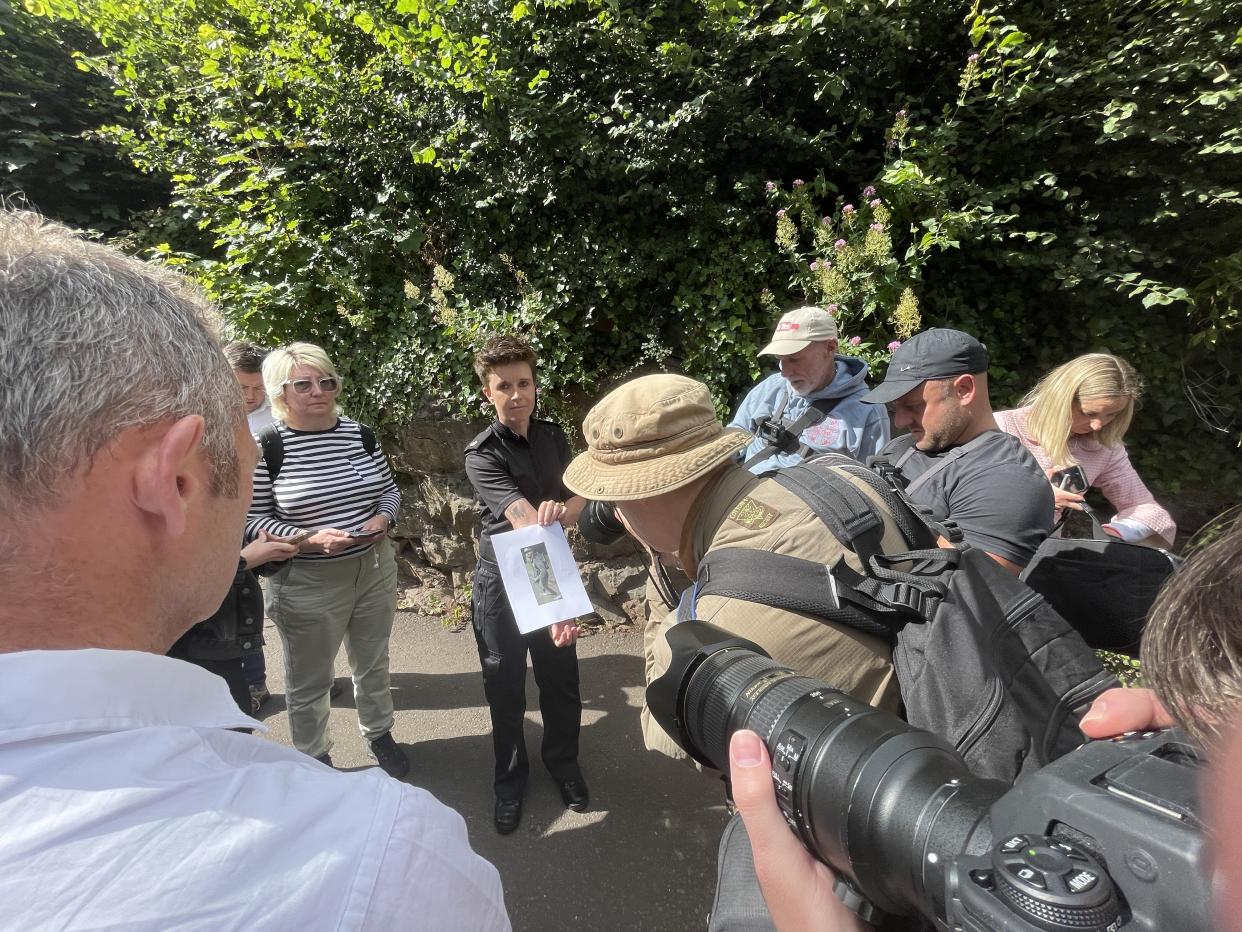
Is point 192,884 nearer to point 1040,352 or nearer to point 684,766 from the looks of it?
point 684,766

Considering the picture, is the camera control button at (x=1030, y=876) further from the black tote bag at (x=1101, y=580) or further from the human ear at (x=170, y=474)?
the black tote bag at (x=1101, y=580)

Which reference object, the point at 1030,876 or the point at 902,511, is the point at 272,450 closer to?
the point at 902,511

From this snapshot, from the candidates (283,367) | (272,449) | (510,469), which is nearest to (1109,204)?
(510,469)

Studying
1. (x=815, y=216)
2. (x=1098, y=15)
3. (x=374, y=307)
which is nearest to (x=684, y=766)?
(x=815, y=216)

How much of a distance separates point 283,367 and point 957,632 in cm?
285

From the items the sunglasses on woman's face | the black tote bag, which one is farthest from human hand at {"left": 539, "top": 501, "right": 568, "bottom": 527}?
the black tote bag

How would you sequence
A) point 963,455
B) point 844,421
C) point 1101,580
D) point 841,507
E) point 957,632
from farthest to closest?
point 844,421
point 963,455
point 1101,580
point 841,507
point 957,632

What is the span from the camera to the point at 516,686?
2830 millimetres

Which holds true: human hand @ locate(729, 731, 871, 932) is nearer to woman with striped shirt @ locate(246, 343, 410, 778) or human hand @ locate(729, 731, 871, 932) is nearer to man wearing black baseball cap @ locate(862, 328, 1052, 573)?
man wearing black baseball cap @ locate(862, 328, 1052, 573)

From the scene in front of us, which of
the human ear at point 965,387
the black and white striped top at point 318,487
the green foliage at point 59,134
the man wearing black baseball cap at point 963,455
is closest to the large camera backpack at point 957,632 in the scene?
the man wearing black baseball cap at point 963,455

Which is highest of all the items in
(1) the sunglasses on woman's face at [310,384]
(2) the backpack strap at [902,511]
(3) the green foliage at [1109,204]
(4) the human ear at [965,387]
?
(3) the green foliage at [1109,204]

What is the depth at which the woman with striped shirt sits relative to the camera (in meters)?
2.66

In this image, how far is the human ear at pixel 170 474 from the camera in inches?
27.7

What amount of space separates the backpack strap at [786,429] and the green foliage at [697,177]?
43.1 inches
